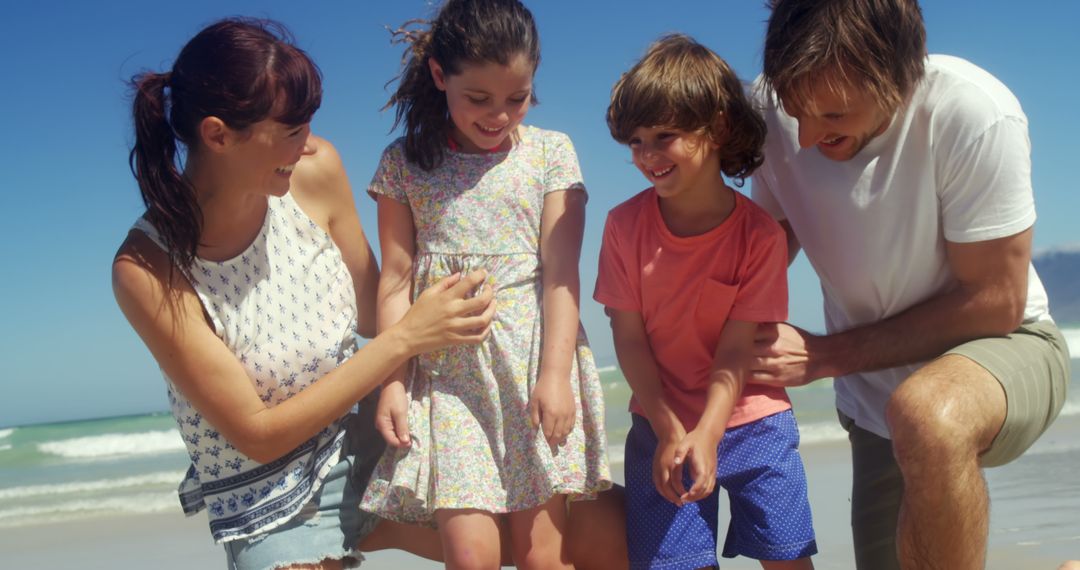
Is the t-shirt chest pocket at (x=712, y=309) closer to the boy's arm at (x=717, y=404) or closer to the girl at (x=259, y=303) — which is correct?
the boy's arm at (x=717, y=404)

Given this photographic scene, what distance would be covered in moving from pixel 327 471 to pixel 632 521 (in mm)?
920

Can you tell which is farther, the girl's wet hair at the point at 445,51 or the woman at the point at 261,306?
the girl's wet hair at the point at 445,51

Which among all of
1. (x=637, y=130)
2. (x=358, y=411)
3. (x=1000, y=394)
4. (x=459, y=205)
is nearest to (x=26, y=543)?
(x=358, y=411)

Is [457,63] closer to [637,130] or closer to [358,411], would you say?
[637,130]

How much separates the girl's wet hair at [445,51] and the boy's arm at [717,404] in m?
0.97

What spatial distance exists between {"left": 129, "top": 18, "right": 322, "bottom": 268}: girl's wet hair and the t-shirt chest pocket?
1248 mm

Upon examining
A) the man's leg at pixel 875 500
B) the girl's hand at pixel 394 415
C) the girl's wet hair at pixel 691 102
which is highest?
the girl's wet hair at pixel 691 102

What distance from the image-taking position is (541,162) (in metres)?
3.11

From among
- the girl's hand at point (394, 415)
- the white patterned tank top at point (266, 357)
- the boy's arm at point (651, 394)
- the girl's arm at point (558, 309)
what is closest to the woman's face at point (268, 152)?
the white patterned tank top at point (266, 357)

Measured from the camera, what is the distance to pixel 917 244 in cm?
301

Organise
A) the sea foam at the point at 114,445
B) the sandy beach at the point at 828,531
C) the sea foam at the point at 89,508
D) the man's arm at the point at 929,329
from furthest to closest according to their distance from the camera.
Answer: the sea foam at the point at 114,445 < the sea foam at the point at 89,508 < the sandy beach at the point at 828,531 < the man's arm at the point at 929,329

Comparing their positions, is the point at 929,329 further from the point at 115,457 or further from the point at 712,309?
the point at 115,457

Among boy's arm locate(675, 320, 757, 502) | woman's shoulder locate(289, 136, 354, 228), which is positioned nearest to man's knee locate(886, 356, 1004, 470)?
boy's arm locate(675, 320, 757, 502)

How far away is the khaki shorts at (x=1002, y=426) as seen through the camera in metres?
2.89
